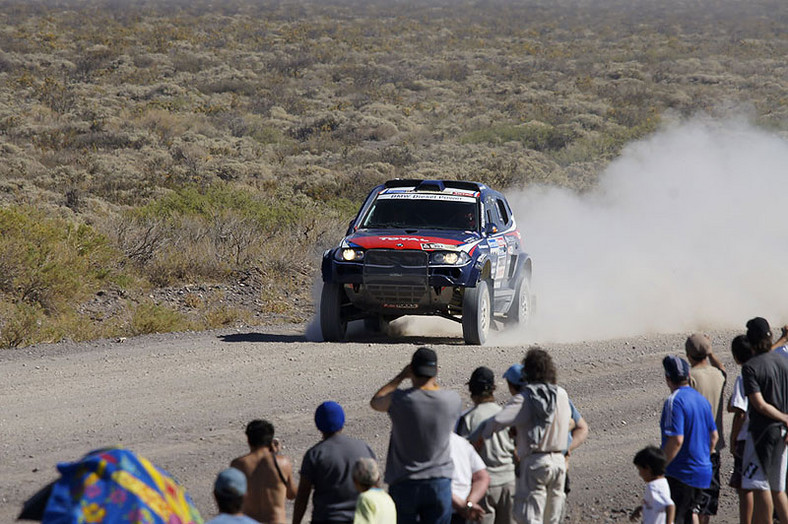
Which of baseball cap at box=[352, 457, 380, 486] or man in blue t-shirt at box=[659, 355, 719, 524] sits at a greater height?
baseball cap at box=[352, 457, 380, 486]

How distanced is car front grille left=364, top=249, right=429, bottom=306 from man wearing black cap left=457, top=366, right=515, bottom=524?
700 centimetres

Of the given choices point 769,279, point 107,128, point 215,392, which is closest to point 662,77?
point 107,128

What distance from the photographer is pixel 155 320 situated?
53.2ft

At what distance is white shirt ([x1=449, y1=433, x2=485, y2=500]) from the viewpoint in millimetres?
6488

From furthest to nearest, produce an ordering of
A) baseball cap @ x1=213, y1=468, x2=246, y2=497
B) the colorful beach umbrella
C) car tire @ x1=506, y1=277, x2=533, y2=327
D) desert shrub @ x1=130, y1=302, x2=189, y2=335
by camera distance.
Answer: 1. desert shrub @ x1=130, y1=302, x2=189, y2=335
2. car tire @ x1=506, y1=277, x2=533, y2=327
3. baseball cap @ x1=213, y1=468, x2=246, y2=497
4. the colorful beach umbrella

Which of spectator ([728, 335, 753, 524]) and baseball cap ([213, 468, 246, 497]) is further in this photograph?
spectator ([728, 335, 753, 524])

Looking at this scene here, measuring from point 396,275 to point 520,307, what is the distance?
116 inches

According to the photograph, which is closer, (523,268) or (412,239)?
(412,239)

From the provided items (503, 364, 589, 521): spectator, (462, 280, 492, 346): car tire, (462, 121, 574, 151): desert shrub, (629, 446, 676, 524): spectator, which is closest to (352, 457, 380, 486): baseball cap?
(503, 364, 589, 521): spectator

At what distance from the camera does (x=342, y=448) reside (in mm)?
6121

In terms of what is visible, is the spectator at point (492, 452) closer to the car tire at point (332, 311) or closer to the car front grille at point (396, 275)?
the car front grille at point (396, 275)

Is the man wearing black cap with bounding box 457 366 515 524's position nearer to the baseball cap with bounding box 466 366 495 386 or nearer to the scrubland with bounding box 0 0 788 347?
the baseball cap with bounding box 466 366 495 386

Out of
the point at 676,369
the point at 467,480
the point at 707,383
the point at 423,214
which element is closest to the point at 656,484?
the point at 676,369

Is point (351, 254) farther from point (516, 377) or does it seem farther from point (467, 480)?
point (467, 480)
